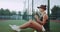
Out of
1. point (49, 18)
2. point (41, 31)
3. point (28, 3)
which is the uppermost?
point (28, 3)

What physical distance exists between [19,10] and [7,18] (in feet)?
0.92

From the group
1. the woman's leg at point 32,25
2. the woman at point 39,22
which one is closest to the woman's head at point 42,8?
the woman at point 39,22

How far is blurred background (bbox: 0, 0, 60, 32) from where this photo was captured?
4.07 metres

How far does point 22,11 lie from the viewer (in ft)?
13.5

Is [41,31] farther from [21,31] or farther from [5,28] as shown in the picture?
[5,28]

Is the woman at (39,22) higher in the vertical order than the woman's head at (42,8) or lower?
lower

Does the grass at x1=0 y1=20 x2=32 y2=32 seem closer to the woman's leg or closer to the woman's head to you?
the woman's leg

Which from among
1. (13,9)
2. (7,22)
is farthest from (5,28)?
(13,9)

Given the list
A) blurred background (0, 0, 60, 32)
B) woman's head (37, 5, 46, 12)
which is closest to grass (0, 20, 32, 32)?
blurred background (0, 0, 60, 32)

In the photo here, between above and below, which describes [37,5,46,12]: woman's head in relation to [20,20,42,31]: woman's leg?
above

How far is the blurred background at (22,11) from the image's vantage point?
4.07m

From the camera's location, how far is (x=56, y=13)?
4.16m

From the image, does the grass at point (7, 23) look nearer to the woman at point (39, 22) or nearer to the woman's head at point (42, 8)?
the woman at point (39, 22)

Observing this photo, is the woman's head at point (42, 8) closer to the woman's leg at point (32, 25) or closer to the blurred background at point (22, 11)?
the blurred background at point (22, 11)
